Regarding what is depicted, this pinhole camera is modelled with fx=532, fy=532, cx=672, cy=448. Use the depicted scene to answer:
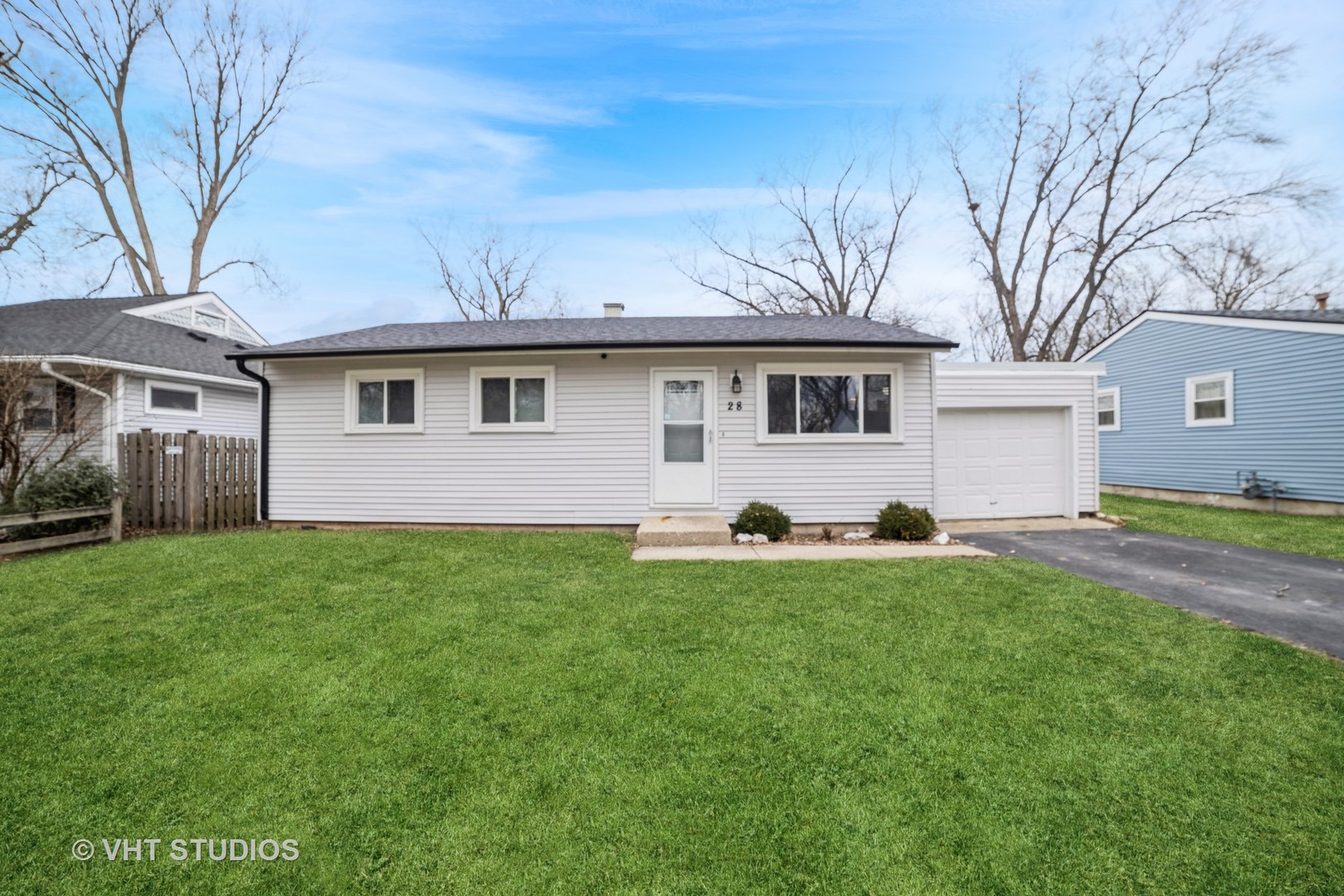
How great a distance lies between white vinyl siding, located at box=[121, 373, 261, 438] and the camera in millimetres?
9875

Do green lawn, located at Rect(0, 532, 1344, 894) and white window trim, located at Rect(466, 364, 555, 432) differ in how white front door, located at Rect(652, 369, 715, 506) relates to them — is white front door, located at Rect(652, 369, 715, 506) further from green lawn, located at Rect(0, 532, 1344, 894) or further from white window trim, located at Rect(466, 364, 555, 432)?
green lawn, located at Rect(0, 532, 1344, 894)

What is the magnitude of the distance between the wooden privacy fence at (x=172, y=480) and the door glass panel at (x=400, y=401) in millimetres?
2735

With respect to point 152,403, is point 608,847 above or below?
below

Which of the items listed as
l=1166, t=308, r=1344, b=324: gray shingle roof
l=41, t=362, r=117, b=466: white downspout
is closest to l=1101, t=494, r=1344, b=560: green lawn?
l=1166, t=308, r=1344, b=324: gray shingle roof

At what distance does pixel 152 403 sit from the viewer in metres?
10.3

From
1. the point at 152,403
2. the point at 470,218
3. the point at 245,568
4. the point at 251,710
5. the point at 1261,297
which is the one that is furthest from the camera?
the point at 470,218

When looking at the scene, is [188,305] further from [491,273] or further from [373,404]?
[491,273]

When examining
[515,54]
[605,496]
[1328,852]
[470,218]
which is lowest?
[1328,852]

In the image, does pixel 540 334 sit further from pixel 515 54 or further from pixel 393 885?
pixel 393 885

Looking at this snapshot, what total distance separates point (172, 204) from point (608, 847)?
24.1 metres

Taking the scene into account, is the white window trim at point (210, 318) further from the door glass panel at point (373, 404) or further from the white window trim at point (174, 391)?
the door glass panel at point (373, 404)

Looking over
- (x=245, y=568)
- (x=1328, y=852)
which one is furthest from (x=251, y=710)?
(x=1328, y=852)

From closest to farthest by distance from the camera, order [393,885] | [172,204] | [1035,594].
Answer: [393,885] → [1035,594] → [172,204]

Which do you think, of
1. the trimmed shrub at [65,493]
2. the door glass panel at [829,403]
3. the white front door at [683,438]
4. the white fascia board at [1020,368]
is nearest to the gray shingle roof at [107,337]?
the trimmed shrub at [65,493]
